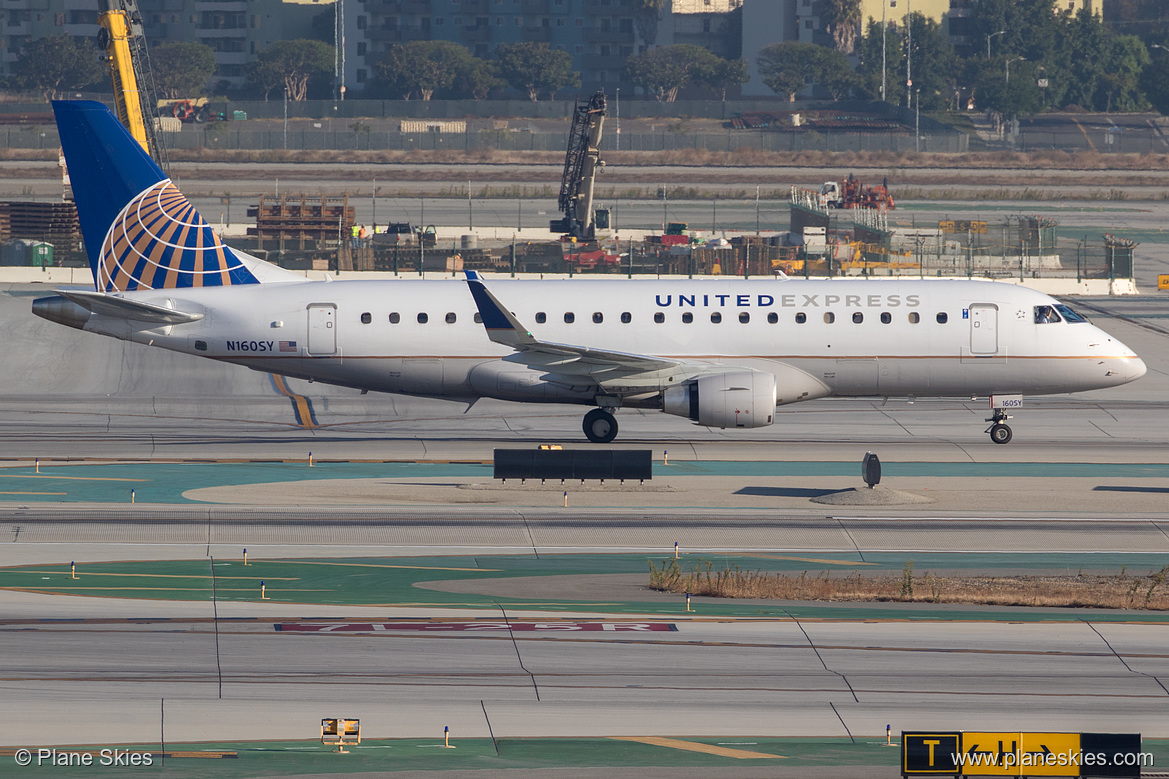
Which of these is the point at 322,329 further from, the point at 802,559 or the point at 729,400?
the point at 802,559

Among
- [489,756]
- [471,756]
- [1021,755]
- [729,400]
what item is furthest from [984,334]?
[1021,755]

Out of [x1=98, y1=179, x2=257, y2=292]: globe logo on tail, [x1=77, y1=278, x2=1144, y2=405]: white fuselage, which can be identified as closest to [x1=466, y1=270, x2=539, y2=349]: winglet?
[x1=77, y1=278, x2=1144, y2=405]: white fuselage

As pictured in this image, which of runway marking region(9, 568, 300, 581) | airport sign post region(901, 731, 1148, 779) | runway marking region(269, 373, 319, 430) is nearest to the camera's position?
airport sign post region(901, 731, 1148, 779)

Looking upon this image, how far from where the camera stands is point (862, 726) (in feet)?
61.0

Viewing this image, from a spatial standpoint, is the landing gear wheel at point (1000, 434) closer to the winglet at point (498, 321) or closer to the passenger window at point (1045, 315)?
the passenger window at point (1045, 315)

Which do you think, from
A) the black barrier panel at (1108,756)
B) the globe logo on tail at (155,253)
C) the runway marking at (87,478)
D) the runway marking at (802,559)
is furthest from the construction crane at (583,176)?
the black barrier panel at (1108,756)

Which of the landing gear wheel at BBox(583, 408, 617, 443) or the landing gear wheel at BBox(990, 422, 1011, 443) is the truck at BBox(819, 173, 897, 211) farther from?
the landing gear wheel at BBox(583, 408, 617, 443)

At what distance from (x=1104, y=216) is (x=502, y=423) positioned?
93023mm

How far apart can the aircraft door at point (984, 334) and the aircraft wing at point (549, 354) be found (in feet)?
27.0

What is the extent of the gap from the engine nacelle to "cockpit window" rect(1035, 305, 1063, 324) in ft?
25.9

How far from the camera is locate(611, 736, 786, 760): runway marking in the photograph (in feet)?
57.1

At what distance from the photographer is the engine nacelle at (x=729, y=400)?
37594 mm

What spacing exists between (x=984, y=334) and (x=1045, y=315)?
1.91 m

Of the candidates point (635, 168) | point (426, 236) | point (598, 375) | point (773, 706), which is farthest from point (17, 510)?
point (635, 168)
